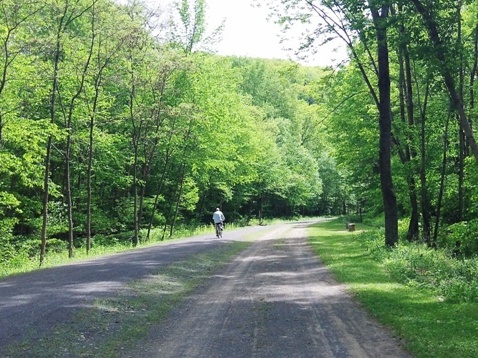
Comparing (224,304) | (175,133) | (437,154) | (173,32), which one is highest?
(173,32)

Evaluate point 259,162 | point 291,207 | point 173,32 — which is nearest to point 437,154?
point 173,32

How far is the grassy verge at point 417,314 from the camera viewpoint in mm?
7031

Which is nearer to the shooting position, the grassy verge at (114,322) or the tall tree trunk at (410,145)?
the grassy verge at (114,322)

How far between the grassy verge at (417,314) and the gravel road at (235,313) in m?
0.31

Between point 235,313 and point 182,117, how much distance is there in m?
24.0

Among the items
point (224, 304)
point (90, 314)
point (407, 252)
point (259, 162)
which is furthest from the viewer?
point (259, 162)

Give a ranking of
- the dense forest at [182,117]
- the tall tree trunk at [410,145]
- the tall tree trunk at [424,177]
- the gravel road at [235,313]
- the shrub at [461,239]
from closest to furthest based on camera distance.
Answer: the gravel road at [235,313], the shrub at [461,239], the dense forest at [182,117], the tall tree trunk at [424,177], the tall tree trunk at [410,145]

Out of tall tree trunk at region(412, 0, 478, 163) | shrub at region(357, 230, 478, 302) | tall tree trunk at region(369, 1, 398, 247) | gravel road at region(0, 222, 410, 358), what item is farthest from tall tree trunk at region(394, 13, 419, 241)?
tall tree trunk at region(412, 0, 478, 163)

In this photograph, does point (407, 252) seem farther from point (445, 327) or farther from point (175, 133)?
point (175, 133)

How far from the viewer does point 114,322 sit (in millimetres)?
8922

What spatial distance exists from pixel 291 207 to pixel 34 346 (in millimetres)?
75404

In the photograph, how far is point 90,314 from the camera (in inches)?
364

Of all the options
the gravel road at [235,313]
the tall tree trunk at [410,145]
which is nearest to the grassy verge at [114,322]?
the gravel road at [235,313]

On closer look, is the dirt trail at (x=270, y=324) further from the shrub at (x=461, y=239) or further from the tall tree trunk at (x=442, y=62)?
the shrub at (x=461, y=239)
